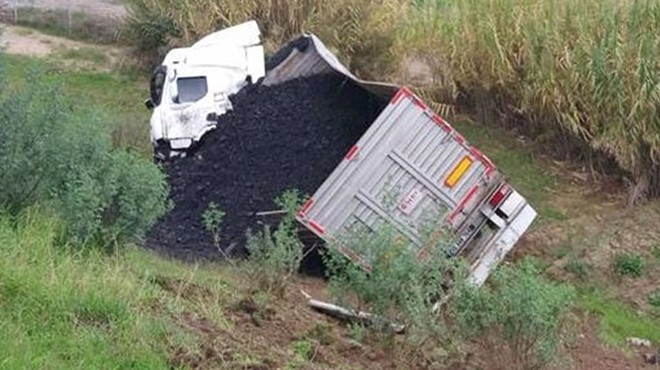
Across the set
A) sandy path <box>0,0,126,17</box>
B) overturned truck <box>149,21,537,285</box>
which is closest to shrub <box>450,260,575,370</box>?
overturned truck <box>149,21,537,285</box>

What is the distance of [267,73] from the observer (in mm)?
19125

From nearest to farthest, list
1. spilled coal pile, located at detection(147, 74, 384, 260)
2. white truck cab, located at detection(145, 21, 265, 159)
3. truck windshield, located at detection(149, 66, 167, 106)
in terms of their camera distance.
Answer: spilled coal pile, located at detection(147, 74, 384, 260) < white truck cab, located at detection(145, 21, 265, 159) < truck windshield, located at detection(149, 66, 167, 106)

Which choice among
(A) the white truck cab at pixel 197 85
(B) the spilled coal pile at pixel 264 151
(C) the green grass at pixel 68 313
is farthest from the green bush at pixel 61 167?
(A) the white truck cab at pixel 197 85

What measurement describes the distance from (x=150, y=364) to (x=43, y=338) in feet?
1.76

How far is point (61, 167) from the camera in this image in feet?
26.1

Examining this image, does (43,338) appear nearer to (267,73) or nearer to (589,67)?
(267,73)

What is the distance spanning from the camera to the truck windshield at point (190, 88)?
63.9ft

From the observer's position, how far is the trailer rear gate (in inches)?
647

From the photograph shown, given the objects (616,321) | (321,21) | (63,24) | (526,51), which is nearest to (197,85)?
(526,51)

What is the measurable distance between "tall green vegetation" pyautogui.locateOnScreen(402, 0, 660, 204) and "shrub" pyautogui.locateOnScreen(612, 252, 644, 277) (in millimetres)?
1878

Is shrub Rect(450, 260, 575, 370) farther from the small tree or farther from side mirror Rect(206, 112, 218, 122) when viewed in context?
side mirror Rect(206, 112, 218, 122)

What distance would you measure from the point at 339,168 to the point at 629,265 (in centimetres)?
465

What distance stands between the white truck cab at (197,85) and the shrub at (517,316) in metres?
9.65

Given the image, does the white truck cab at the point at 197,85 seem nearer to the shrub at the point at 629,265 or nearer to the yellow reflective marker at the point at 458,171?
the yellow reflective marker at the point at 458,171
